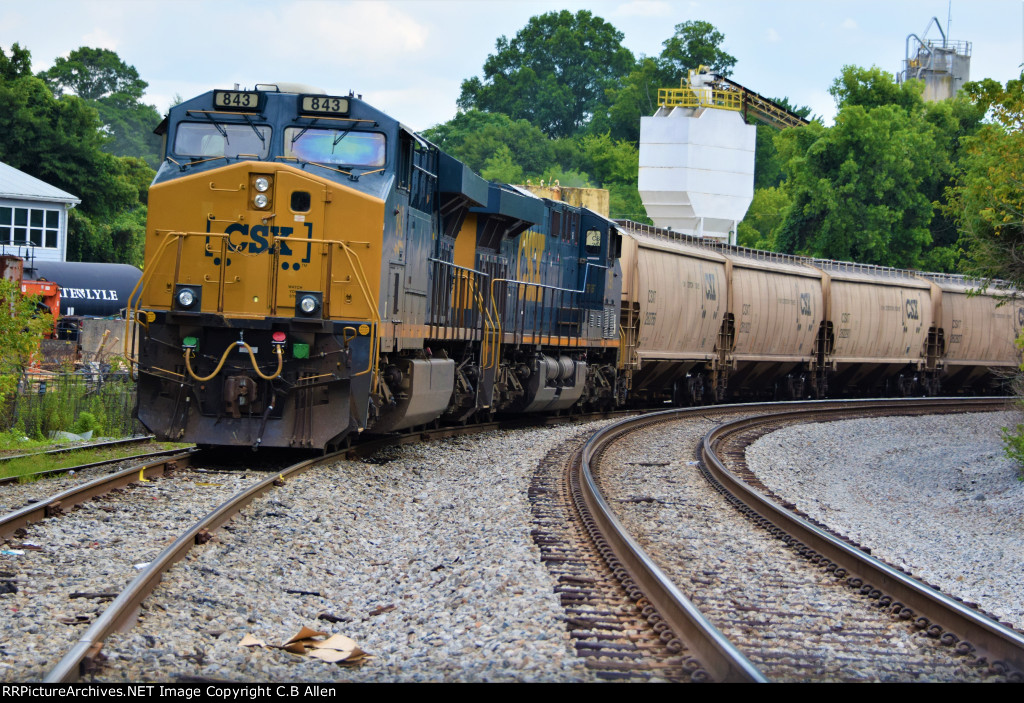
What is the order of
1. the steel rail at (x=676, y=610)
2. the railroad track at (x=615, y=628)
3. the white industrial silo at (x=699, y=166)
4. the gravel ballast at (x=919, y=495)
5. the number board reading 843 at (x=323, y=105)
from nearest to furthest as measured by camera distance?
1. the steel rail at (x=676, y=610)
2. the railroad track at (x=615, y=628)
3. the gravel ballast at (x=919, y=495)
4. the number board reading 843 at (x=323, y=105)
5. the white industrial silo at (x=699, y=166)

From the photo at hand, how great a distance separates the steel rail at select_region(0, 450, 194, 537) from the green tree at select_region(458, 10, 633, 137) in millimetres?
82899

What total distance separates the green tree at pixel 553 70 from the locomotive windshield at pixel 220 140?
8100cm

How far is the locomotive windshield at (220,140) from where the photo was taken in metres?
11.5

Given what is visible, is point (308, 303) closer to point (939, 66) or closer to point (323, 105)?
point (323, 105)

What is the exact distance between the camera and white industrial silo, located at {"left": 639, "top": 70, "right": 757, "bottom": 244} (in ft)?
175

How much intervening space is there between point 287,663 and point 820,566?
4.16m

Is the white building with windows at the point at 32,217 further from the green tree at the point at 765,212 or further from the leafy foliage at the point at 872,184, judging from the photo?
the green tree at the point at 765,212

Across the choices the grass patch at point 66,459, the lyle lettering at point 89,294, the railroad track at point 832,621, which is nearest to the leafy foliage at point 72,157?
the lyle lettering at point 89,294

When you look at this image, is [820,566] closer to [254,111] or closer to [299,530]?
[299,530]

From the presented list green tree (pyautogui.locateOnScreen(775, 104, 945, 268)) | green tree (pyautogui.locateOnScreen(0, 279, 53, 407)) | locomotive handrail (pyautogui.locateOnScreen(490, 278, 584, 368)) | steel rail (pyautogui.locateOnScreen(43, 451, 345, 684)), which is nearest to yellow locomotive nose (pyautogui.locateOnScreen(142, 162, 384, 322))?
steel rail (pyautogui.locateOnScreen(43, 451, 345, 684))

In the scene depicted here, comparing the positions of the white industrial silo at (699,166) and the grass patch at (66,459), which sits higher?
the white industrial silo at (699,166)

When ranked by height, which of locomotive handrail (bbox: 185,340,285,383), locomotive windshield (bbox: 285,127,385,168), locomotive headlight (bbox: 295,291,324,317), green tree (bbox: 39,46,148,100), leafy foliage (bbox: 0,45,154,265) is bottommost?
locomotive handrail (bbox: 185,340,285,383)

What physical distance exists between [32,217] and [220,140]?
35.8 meters

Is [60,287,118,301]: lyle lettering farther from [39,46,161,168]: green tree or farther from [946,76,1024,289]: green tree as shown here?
[39,46,161,168]: green tree
